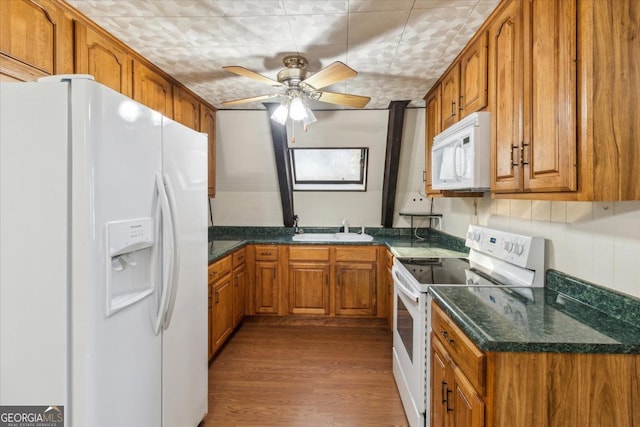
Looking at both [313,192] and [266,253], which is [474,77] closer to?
[313,192]

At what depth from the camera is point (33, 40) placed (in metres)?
1.47

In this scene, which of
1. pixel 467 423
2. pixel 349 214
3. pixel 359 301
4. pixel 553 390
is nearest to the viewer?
pixel 553 390

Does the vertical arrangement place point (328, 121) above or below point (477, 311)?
above

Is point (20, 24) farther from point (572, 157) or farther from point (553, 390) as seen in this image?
point (553, 390)

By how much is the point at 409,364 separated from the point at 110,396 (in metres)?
1.56

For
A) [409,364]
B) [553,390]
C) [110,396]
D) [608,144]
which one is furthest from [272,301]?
[608,144]

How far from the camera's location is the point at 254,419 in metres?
2.04

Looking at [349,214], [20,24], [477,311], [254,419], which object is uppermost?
[20,24]

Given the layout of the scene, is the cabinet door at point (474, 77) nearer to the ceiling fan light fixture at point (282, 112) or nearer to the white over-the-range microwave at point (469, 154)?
the white over-the-range microwave at point (469, 154)

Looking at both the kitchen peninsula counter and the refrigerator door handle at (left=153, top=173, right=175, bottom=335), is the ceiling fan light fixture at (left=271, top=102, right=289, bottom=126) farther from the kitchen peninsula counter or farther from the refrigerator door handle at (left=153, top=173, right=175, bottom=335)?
the kitchen peninsula counter

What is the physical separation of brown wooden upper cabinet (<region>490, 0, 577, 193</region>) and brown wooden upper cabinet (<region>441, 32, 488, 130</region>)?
4.3 inches

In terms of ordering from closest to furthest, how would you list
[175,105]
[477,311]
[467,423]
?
[467,423] < [477,311] < [175,105]

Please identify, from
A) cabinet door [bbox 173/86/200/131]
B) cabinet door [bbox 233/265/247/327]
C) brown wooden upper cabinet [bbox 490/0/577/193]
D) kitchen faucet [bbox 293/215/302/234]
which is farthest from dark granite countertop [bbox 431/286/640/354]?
kitchen faucet [bbox 293/215/302/234]

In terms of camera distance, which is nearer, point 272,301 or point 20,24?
point 20,24
